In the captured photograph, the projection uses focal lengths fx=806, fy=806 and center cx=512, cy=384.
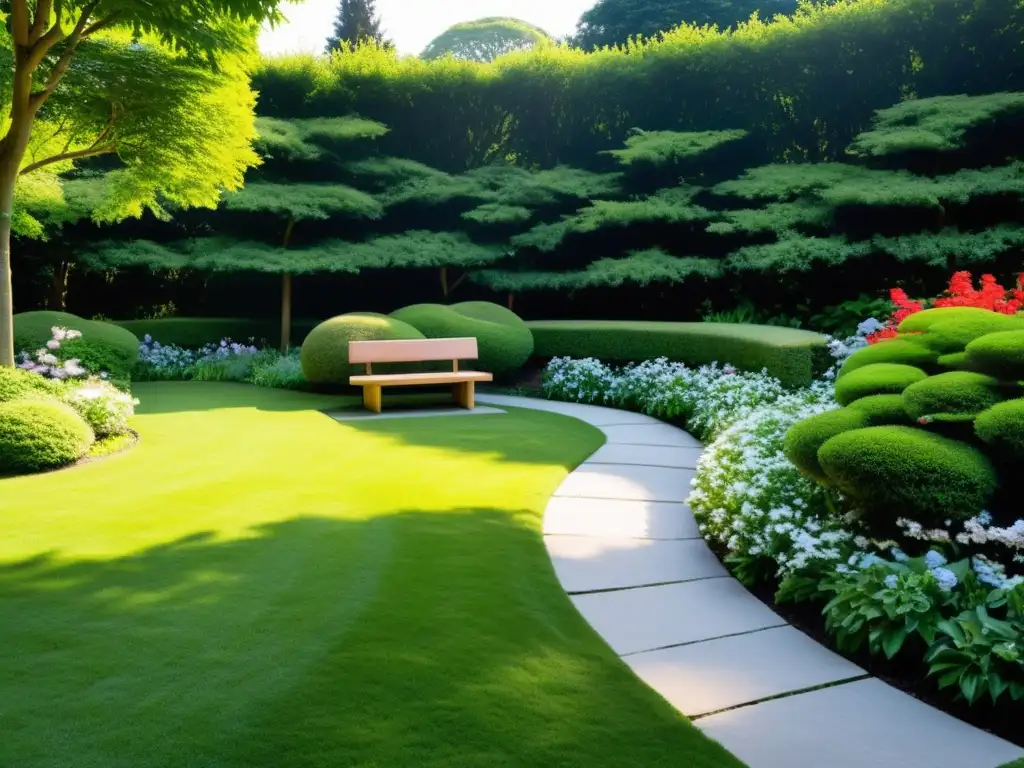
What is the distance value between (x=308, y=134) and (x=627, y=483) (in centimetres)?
1132

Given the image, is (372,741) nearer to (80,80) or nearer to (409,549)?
(409,549)

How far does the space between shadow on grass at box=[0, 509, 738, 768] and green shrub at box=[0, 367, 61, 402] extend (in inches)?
127

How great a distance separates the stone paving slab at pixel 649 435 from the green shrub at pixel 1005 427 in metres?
4.15

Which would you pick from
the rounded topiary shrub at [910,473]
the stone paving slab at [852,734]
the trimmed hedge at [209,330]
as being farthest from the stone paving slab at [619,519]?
the trimmed hedge at [209,330]

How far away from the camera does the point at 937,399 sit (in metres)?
3.87

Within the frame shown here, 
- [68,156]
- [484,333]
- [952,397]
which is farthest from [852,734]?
[484,333]

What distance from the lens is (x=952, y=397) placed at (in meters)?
3.85

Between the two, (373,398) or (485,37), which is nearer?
(373,398)

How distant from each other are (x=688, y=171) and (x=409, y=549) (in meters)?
12.1

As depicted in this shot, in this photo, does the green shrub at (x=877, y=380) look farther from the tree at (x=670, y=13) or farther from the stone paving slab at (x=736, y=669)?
the tree at (x=670, y=13)

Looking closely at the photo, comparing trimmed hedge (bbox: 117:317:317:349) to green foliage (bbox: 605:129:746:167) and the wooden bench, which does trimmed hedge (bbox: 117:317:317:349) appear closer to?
the wooden bench

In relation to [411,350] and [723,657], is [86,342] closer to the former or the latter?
[411,350]

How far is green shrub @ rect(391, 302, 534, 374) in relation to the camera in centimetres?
1180

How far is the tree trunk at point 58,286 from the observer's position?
588 inches
